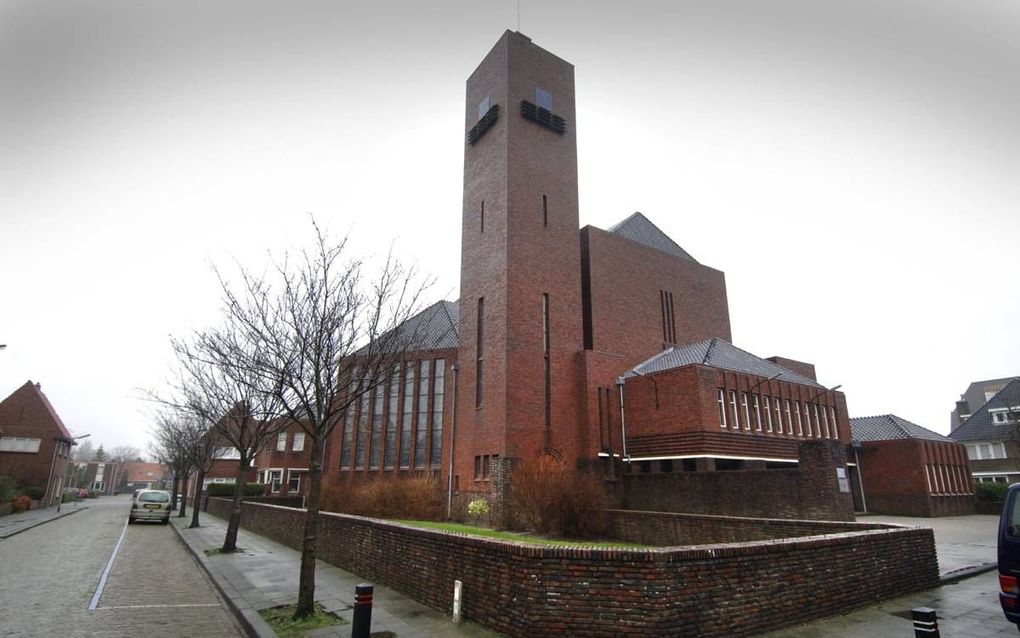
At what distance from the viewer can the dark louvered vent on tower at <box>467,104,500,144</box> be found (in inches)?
1205

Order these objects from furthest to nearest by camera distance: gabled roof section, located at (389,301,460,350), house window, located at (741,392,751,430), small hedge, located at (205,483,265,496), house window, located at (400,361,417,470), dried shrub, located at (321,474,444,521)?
small hedge, located at (205,483,265,496) < gabled roof section, located at (389,301,460,350) < house window, located at (400,361,417,470) < house window, located at (741,392,751,430) < dried shrub, located at (321,474,444,521)

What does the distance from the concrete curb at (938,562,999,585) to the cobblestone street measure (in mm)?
13160

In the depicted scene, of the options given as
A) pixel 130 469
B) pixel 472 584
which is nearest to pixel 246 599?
pixel 472 584

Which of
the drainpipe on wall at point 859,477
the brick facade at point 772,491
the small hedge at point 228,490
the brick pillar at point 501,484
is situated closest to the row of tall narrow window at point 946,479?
the drainpipe on wall at point 859,477

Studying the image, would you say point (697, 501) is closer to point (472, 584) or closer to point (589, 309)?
point (589, 309)

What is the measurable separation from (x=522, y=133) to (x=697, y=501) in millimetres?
20401

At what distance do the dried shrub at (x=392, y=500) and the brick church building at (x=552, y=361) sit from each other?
256cm

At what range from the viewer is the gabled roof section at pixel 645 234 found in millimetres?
38094

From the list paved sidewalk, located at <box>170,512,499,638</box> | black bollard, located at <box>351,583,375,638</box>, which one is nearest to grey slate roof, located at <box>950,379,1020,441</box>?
paved sidewalk, located at <box>170,512,499,638</box>

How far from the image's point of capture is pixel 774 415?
1106 inches

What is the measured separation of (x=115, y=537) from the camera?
22.7 m

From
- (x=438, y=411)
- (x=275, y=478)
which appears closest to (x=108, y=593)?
(x=438, y=411)

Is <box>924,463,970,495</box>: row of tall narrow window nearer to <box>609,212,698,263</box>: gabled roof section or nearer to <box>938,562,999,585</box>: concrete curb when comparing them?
<box>609,212,698,263</box>: gabled roof section

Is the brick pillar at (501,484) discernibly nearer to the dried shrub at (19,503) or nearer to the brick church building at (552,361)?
the brick church building at (552,361)
